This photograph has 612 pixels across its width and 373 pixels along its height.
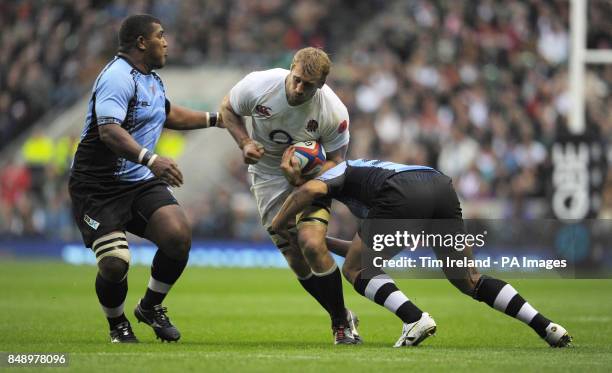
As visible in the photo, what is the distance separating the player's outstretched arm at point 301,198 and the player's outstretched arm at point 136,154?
794mm

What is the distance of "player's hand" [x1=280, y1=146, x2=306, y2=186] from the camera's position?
894 centimetres

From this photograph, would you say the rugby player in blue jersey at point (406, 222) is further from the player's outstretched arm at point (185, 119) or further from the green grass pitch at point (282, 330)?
the player's outstretched arm at point (185, 119)

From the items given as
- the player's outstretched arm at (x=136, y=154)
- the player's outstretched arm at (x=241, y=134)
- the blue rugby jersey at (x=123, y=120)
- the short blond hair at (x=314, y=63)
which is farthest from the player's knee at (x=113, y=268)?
the short blond hair at (x=314, y=63)

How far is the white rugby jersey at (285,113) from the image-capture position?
30.0ft

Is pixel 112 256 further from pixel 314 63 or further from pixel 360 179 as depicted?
pixel 314 63

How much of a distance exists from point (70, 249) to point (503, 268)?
16.2m

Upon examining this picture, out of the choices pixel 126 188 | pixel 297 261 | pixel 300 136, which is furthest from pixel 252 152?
pixel 297 261

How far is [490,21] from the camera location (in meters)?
25.2

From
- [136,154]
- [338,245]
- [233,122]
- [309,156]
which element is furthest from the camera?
[338,245]

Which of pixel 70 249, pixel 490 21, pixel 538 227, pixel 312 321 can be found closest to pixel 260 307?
pixel 312 321

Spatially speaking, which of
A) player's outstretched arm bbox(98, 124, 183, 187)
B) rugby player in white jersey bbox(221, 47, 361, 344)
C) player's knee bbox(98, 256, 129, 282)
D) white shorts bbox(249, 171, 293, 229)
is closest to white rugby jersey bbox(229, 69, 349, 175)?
rugby player in white jersey bbox(221, 47, 361, 344)

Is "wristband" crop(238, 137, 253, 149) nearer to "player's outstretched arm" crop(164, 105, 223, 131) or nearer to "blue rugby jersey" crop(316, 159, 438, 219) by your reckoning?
"blue rugby jersey" crop(316, 159, 438, 219)

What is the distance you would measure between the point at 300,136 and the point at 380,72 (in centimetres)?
1556

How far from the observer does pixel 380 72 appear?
24.6 metres
